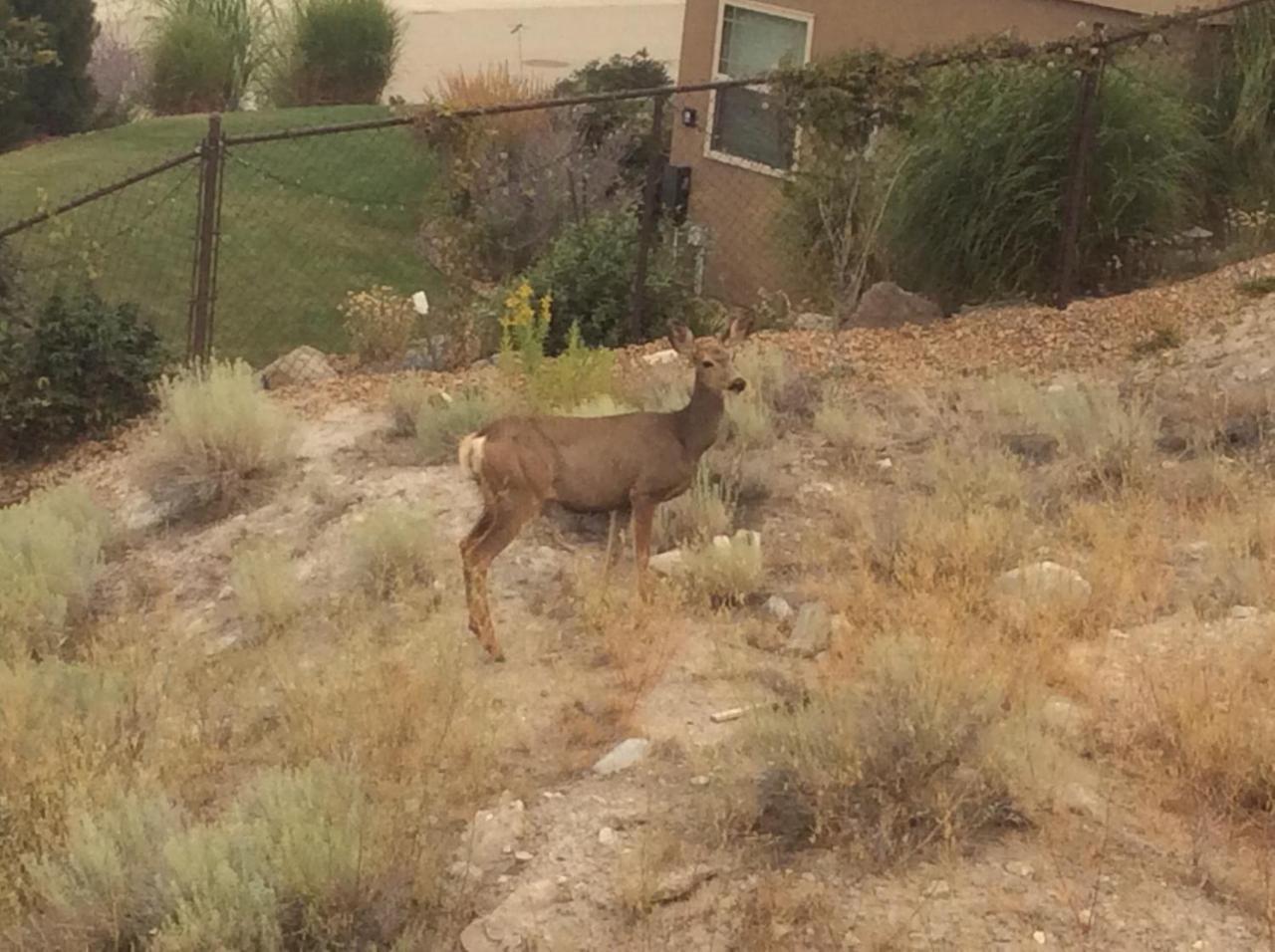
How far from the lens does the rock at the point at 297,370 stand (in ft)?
39.1

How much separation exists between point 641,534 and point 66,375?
495 centimetres

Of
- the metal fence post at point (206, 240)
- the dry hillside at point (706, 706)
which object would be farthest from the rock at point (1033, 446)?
the metal fence post at point (206, 240)

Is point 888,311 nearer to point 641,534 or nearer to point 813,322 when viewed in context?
point 813,322

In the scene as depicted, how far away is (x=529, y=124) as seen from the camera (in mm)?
17625

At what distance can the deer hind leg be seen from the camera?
272 inches

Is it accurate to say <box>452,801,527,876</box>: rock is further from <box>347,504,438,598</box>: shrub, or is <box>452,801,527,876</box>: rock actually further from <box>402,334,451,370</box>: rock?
<box>402,334,451,370</box>: rock

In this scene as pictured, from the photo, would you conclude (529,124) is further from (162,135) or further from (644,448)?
(644,448)

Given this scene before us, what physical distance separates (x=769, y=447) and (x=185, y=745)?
12.6 feet

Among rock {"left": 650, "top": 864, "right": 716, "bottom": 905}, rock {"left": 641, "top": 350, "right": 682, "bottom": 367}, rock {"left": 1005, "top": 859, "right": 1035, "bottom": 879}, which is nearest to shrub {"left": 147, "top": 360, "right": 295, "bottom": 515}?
rock {"left": 641, "top": 350, "right": 682, "bottom": 367}

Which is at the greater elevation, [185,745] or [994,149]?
[994,149]

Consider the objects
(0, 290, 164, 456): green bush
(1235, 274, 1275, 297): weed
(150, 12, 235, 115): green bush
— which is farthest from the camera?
(150, 12, 235, 115): green bush

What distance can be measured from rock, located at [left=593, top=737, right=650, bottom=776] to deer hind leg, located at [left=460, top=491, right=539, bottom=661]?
3.53 ft

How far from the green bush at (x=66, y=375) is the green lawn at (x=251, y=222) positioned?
1.49 m

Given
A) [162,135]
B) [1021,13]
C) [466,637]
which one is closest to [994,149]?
[1021,13]
